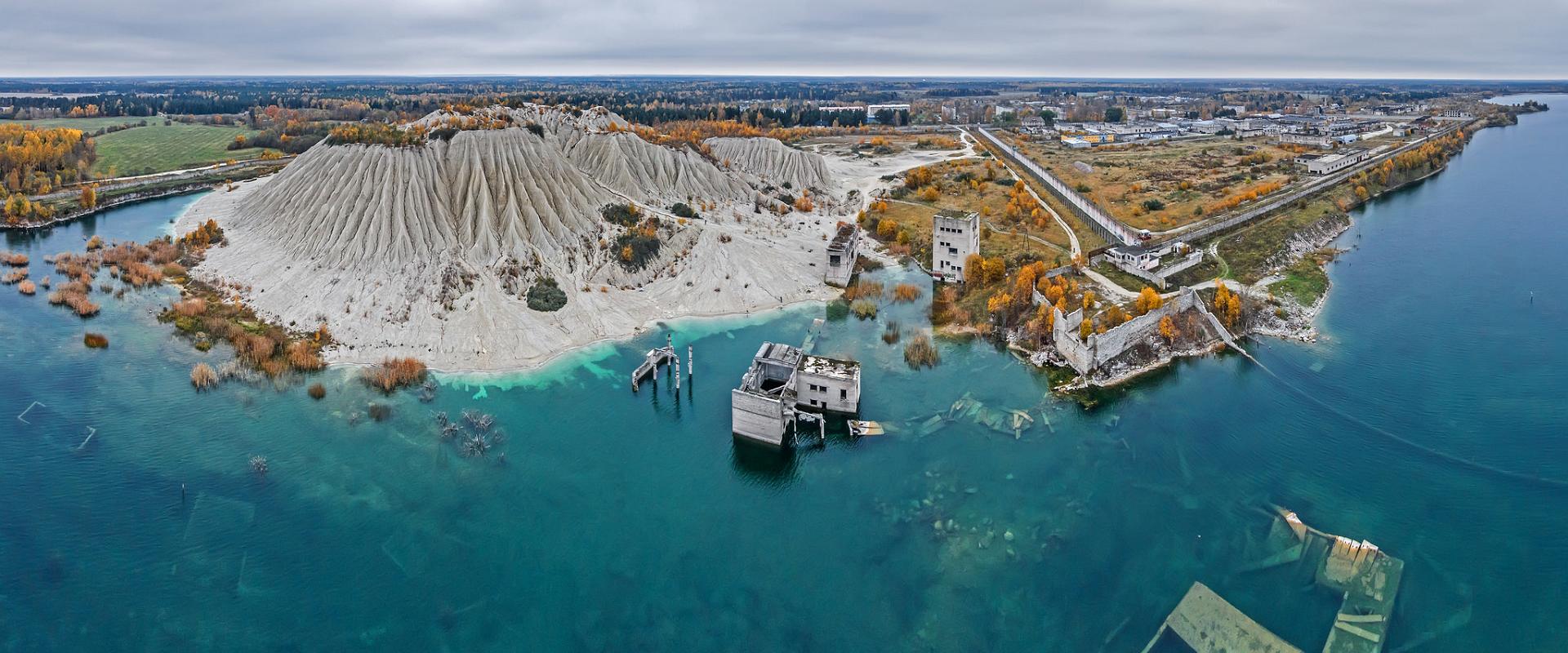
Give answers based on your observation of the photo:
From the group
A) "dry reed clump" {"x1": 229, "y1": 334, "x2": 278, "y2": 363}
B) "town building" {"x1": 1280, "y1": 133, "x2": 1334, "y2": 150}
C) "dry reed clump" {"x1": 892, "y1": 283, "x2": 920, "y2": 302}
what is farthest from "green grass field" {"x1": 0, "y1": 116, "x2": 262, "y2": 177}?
"town building" {"x1": 1280, "y1": 133, "x2": 1334, "y2": 150}

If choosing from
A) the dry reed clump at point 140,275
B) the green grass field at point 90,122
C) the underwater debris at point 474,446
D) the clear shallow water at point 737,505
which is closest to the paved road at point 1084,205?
the clear shallow water at point 737,505

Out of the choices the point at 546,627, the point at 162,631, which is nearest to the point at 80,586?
the point at 162,631

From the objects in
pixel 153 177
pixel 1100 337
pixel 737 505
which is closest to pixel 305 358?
pixel 737 505

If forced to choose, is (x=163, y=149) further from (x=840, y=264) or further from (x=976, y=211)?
(x=976, y=211)

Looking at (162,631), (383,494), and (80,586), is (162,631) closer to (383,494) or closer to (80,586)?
(80,586)

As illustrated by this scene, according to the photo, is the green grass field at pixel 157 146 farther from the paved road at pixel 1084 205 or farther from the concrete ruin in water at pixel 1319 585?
the concrete ruin in water at pixel 1319 585

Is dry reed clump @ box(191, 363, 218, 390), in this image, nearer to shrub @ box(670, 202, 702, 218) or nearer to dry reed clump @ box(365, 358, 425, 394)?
dry reed clump @ box(365, 358, 425, 394)
